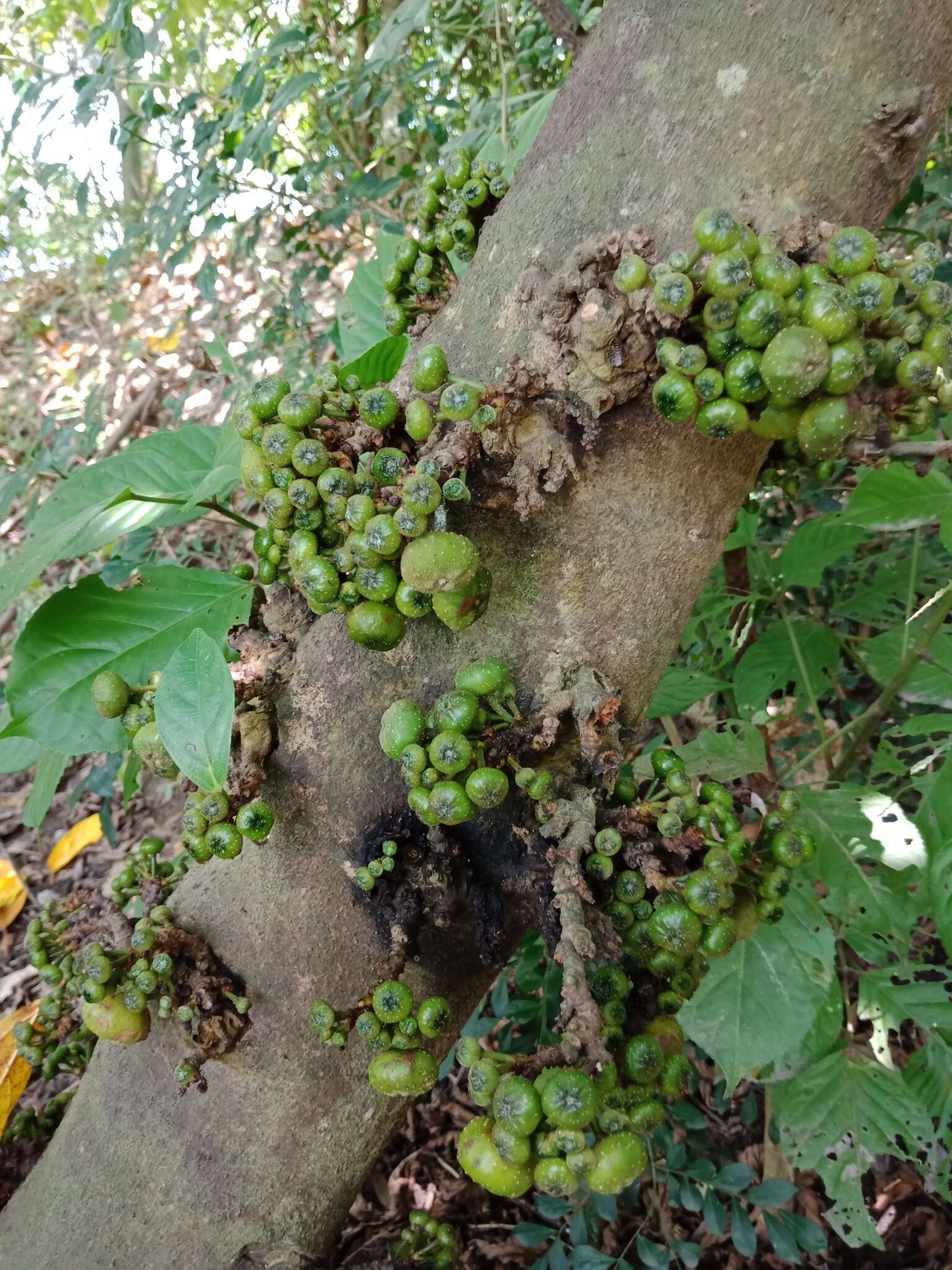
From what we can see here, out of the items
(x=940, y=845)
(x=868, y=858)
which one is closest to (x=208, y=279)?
(x=868, y=858)

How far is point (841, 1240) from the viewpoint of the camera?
105 inches

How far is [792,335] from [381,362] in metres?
0.75

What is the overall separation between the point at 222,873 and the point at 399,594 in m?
0.66

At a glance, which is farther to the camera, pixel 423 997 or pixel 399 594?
pixel 423 997

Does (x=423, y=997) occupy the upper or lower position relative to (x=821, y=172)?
lower

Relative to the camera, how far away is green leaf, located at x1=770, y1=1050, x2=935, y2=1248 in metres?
1.91

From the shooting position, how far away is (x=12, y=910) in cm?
396

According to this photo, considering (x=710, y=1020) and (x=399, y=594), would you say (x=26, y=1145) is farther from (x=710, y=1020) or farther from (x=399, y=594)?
(x=399, y=594)

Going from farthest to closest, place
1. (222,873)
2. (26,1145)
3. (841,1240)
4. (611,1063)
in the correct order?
(841,1240), (26,1145), (222,873), (611,1063)

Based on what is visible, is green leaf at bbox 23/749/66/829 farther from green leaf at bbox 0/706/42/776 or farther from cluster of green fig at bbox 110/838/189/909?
cluster of green fig at bbox 110/838/189/909

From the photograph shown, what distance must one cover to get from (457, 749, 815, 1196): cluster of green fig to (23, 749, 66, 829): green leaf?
1.22 m

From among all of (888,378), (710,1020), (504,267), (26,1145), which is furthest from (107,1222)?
(888,378)

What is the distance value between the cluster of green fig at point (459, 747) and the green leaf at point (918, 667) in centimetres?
139

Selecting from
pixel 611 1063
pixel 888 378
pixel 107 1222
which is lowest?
pixel 107 1222
